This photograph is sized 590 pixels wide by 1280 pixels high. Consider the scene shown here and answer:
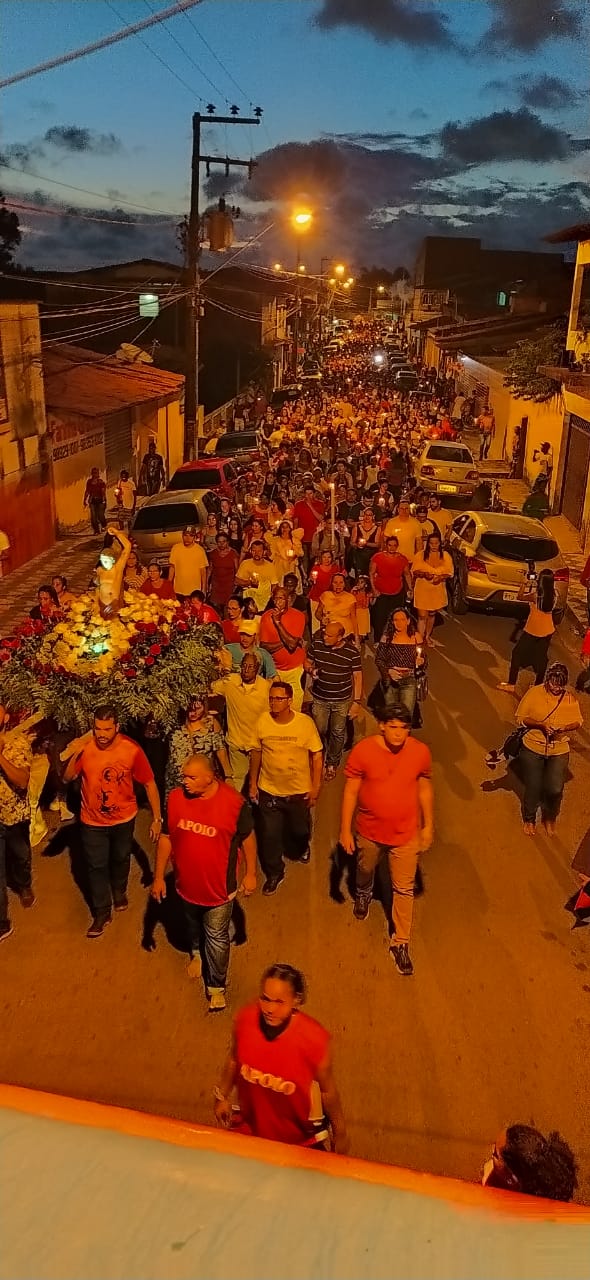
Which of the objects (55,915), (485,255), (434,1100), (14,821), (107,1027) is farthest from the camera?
(485,255)

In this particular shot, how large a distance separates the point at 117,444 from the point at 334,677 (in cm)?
1916

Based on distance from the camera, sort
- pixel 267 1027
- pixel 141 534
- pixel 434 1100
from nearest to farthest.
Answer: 1. pixel 267 1027
2. pixel 434 1100
3. pixel 141 534

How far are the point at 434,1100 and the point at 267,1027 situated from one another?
5.95 ft

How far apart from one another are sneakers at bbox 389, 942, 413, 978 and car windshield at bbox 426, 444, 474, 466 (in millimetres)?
18617

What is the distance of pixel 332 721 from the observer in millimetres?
7648

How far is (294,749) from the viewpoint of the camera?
5.67 m

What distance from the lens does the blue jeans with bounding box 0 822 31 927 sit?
5509 mm

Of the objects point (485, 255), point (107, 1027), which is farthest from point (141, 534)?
point (485, 255)

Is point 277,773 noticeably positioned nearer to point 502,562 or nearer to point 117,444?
point 502,562

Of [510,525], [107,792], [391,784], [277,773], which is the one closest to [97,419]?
[510,525]

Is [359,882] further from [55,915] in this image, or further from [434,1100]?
[55,915]

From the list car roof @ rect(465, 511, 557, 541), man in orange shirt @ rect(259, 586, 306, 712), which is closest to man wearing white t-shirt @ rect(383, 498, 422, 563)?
car roof @ rect(465, 511, 557, 541)

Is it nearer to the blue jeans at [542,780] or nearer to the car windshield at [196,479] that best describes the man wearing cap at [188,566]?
the blue jeans at [542,780]

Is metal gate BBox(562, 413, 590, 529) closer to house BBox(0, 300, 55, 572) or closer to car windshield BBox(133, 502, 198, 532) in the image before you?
car windshield BBox(133, 502, 198, 532)
